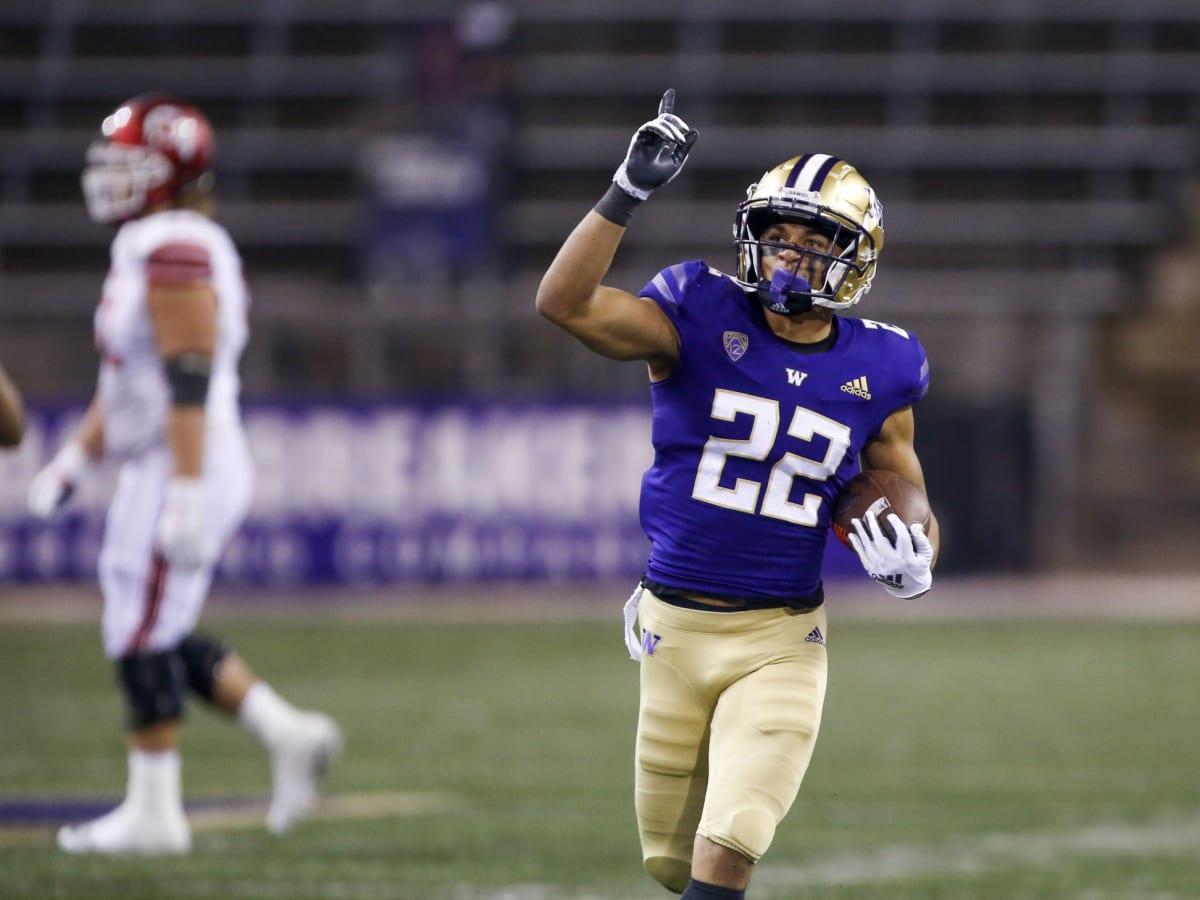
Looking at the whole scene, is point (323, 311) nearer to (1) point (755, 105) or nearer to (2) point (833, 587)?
(2) point (833, 587)

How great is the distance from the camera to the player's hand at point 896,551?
397 cm

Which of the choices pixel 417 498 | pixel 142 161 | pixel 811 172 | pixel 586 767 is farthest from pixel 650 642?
pixel 417 498

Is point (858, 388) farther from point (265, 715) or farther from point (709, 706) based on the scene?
point (265, 715)

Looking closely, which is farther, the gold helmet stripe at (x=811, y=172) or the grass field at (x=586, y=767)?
the grass field at (x=586, y=767)

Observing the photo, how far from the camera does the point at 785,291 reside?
4.06 metres

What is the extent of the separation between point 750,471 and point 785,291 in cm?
35

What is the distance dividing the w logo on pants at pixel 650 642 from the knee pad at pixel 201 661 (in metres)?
2.05

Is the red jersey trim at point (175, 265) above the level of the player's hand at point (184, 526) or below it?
above

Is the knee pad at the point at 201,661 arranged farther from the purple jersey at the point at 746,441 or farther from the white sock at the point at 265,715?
the purple jersey at the point at 746,441

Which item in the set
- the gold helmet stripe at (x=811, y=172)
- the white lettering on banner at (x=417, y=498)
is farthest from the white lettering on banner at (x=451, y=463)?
the gold helmet stripe at (x=811, y=172)

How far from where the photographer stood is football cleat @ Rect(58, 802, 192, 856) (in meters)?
Answer: 5.58

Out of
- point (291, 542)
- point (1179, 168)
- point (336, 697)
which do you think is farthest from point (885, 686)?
point (1179, 168)

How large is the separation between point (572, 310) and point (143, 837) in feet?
7.93

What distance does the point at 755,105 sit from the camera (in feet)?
58.8
